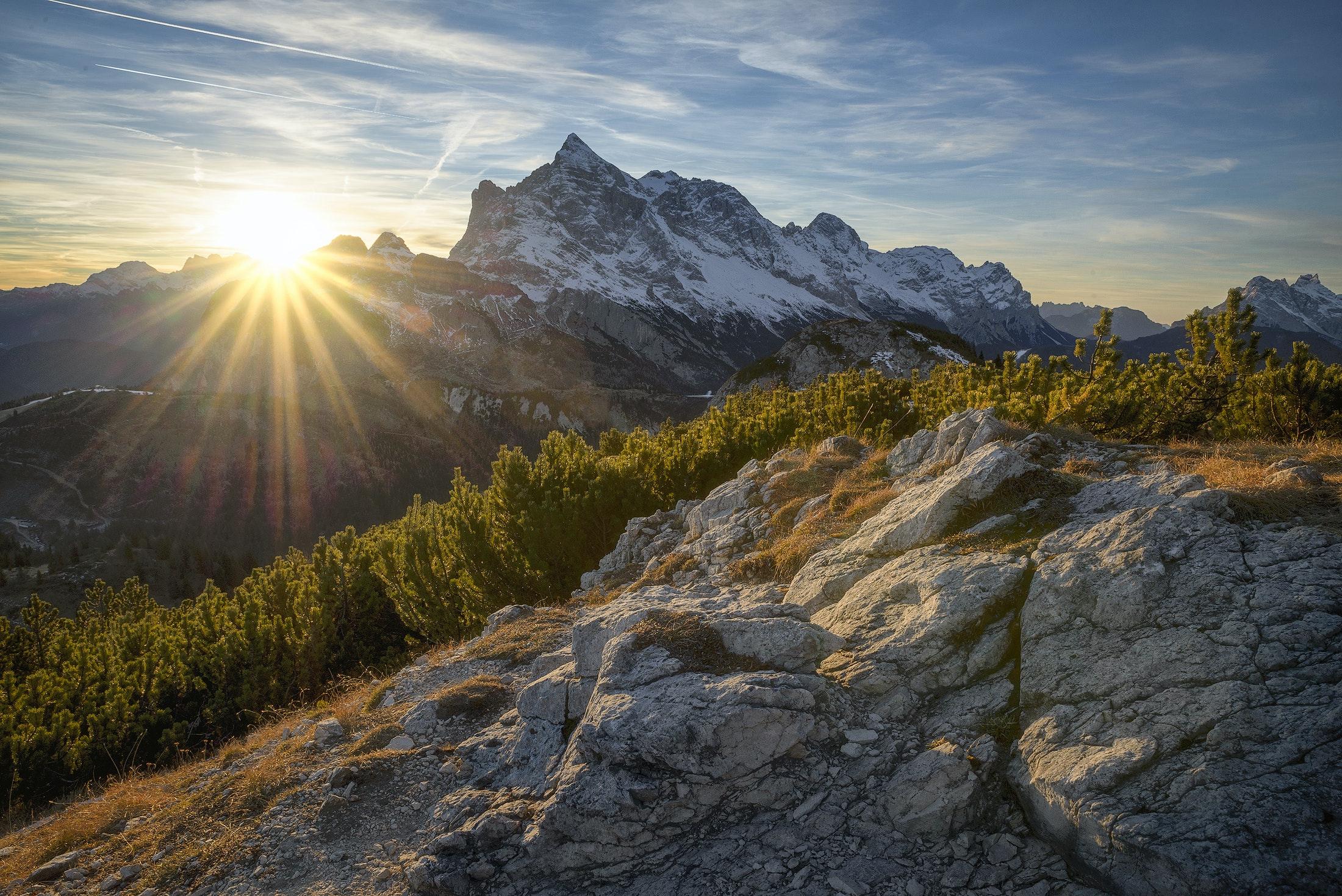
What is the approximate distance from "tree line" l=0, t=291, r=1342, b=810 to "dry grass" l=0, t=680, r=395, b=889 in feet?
21.4

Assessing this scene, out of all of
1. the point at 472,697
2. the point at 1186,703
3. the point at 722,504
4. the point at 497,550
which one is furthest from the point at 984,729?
the point at 497,550

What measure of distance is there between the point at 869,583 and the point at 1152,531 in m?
3.53

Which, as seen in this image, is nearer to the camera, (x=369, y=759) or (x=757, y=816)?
(x=757, y=816)

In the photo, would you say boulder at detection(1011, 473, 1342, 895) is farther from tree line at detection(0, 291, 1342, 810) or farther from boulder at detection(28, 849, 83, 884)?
boulder at detection(28, 849, 83, 884)

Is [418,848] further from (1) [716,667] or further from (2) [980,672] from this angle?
(2) [980,672]

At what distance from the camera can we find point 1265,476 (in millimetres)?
9055

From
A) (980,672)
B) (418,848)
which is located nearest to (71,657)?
(418,848)

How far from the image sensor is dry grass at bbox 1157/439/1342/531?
7.77 metres

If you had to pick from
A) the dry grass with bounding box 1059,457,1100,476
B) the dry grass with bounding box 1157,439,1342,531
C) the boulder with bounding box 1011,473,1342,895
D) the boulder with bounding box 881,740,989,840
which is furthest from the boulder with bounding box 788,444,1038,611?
the boulder with bounding box 881,740,989,840

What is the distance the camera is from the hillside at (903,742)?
18.6ft

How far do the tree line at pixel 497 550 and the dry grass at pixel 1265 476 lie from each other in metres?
3.34

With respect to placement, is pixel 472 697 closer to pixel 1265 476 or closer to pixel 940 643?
pixel 940 643

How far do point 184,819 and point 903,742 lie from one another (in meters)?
10.0

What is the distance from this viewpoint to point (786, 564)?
12547 millimetres
